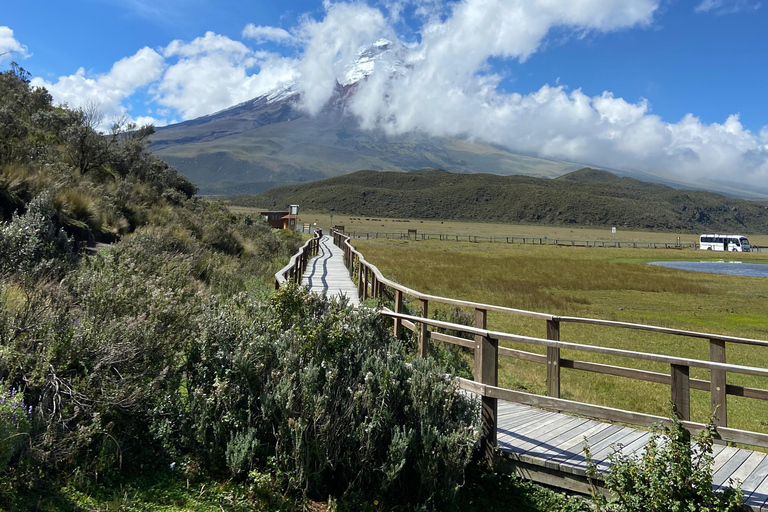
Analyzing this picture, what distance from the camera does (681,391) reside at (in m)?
4.11

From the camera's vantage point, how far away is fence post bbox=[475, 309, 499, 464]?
442cm

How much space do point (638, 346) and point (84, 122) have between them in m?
17.2

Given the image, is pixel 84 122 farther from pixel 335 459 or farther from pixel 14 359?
pixel 335 459

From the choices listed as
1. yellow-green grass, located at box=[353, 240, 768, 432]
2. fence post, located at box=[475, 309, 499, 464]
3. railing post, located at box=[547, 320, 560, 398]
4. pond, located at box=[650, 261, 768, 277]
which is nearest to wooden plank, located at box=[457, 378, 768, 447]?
fence post, located at box=[475, 309, 499, 464]

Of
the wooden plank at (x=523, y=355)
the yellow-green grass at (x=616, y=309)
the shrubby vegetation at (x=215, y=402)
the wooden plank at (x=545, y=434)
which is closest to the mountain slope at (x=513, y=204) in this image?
the yellow-green grass at (x=616, y=309)

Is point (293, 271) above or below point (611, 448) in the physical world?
above

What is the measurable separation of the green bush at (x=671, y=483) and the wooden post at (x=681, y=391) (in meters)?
0.31

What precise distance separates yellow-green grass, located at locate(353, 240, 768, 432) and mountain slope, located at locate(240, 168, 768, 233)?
→ 120 m

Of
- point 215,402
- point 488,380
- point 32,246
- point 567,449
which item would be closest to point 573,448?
point 567,449

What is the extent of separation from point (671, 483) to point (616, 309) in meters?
17.4

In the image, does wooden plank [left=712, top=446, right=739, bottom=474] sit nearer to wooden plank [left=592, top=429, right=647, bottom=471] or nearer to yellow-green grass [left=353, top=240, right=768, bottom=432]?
wooden plank [left=592, top=429, right=647, bottom=471]

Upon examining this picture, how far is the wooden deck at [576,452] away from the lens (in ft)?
13.4

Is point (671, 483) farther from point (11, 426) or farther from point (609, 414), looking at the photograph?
point (11, 426)

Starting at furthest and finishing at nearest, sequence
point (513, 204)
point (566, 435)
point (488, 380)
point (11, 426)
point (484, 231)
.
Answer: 1. point (513, 204)
2. point (484, 231)
3. point (566, 435)
4. point (488, 380)
5. point (11, 426)
